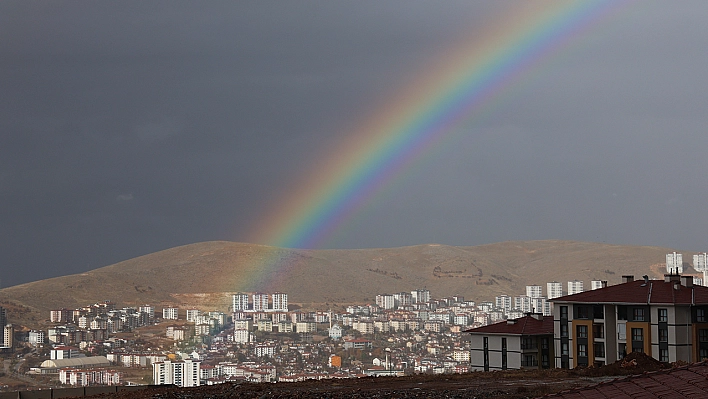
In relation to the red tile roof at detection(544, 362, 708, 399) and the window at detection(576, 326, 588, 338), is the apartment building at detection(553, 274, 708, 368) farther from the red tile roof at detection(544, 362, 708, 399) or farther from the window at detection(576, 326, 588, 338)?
the red tile roof at detection(544, 362, 708, 399)

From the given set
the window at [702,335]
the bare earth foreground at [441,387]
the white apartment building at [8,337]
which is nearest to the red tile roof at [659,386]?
the bare earth foreground at [441,387]

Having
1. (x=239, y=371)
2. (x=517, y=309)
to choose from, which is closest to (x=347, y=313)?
(x=517, y=309)

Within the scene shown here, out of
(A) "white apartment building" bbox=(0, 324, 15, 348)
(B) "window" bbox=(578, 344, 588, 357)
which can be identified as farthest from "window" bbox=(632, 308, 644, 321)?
(A) "white apartment building" bbox=(0, 324, 15, 348)

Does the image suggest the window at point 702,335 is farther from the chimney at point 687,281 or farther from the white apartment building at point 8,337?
the white apartment building at point 8,337

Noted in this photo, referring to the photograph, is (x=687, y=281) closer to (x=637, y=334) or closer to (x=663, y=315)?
(x=663, y=315)

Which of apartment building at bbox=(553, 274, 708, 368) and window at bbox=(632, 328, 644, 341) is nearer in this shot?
apartment building at bbox=(553, 274, 708, 368)

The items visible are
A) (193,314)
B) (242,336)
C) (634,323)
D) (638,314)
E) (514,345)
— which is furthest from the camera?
(242,336)

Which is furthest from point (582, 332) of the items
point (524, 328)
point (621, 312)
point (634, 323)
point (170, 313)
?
point (170, 313)
